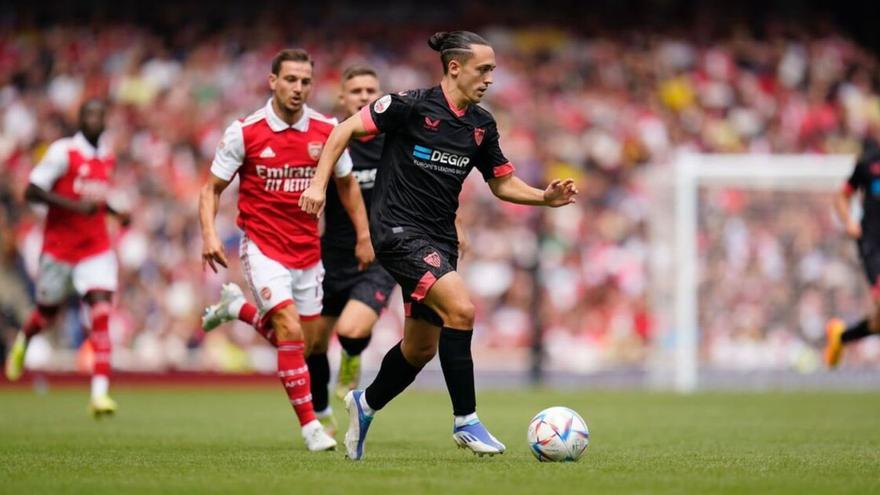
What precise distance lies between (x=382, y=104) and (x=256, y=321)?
2.16 meters

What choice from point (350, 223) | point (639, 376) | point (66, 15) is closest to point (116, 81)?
point (66, 15)

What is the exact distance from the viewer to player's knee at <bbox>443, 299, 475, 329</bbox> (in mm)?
7898

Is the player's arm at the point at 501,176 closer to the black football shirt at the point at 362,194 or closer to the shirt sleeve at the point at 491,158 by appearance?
the shirt sleeve at the point at 491,158

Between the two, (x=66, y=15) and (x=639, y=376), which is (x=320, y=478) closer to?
(x=639, y=376)

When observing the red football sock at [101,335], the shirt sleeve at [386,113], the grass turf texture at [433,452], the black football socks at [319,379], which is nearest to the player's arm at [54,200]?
the red football sock at [101,335]

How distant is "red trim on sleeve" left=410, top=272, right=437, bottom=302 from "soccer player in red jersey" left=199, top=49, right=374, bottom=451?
136cm

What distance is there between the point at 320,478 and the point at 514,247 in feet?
53.1

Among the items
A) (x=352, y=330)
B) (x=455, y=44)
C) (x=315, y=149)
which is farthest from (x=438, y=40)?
(x=352, y=330)

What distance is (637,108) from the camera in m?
26.6

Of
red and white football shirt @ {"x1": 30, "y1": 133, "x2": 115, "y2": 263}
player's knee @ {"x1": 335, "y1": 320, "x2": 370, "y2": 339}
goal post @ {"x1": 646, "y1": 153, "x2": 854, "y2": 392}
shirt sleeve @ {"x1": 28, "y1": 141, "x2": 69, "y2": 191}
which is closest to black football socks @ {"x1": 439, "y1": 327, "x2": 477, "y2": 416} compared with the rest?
player's knee @ {"x1": 335, "y1": 320, "x2": 370, "y2": 339}

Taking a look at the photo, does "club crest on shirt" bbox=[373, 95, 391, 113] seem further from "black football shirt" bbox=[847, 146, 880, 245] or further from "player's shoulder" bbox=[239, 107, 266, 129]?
"black football shirt" bbox=[847, 146, 880, 245]

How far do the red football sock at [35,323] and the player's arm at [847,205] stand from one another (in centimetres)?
775

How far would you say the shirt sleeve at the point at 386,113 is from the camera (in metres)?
8.16

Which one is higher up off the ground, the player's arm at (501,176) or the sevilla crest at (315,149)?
the sevilla crest at (315,149)
